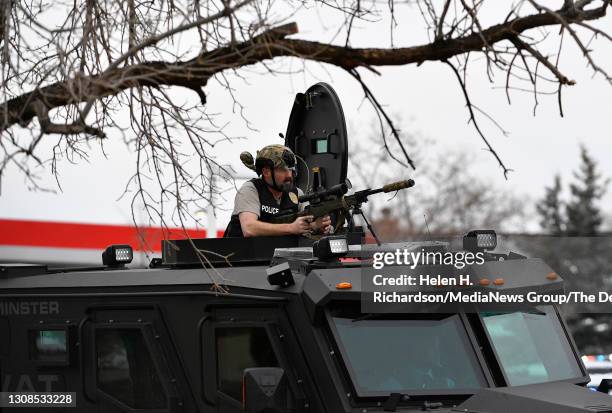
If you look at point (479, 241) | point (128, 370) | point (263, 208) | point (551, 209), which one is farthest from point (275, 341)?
point (551, 209)

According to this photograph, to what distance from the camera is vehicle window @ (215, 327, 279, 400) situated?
6.90 m

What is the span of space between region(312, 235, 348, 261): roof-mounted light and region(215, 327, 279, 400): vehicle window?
0.55 meters

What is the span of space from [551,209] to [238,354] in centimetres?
4293

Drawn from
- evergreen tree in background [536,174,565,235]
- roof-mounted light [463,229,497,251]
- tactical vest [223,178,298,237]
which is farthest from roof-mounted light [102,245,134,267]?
evergreen tree in background [536,174,565,235]

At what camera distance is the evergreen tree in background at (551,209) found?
157 ft

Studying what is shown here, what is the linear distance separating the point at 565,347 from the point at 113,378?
8.83 ft

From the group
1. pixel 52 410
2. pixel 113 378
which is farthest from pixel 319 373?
pixel 52 410

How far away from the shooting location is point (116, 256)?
29.5 feet

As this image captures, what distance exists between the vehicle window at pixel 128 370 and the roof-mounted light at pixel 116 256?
4.53ft

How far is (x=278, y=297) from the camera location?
6.88 m

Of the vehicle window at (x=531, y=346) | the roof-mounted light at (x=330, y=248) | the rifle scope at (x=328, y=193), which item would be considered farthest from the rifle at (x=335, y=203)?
the vehicle window at (x=531, y=346)

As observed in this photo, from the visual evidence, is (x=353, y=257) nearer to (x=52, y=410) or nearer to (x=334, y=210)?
(x=334, y=210)

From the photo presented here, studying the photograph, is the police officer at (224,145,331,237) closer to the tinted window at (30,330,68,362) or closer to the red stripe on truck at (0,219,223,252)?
the tinted window at (30,330,68,362)

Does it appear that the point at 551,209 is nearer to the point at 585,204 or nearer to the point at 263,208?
the point at 585,204
